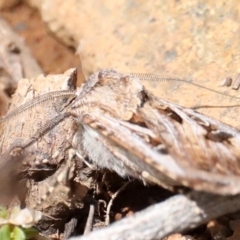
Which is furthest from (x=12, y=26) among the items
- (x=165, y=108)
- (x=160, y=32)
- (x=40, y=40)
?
(x=165, y=108)

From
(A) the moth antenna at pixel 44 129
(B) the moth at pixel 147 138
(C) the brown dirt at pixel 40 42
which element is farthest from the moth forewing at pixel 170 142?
(C) the brown dirt at pixel 40 42

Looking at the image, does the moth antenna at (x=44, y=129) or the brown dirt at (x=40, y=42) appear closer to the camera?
the moth antenna at (x=44, y=129)

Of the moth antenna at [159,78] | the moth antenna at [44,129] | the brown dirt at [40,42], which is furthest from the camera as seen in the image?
the brown dirt at [40,42]

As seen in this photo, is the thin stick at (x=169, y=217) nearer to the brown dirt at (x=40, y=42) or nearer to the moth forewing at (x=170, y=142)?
the moth forewing at (x=170, y=142)

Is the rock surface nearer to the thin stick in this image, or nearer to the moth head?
the moth head

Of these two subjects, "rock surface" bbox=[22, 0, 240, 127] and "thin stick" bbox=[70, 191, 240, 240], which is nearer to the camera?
"thin stick" bbox=[70, 191, 240, 240]

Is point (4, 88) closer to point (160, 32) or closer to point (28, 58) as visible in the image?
point (28, 58)

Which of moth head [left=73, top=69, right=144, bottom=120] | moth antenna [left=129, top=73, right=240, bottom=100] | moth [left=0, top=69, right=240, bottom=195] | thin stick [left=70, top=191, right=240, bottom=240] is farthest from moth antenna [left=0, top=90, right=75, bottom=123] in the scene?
thin stick [left=70, top=191, right=240, bottom=240]
